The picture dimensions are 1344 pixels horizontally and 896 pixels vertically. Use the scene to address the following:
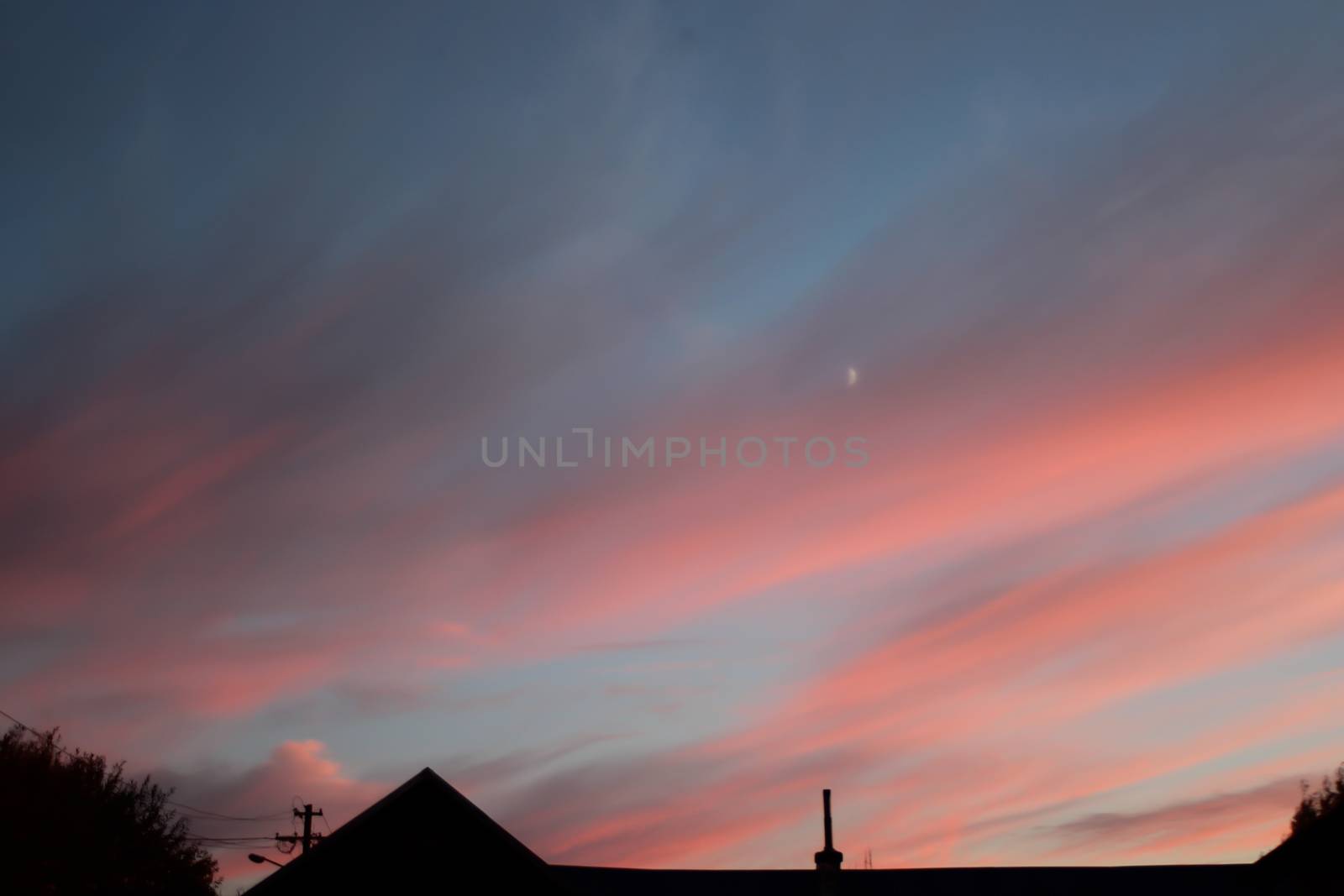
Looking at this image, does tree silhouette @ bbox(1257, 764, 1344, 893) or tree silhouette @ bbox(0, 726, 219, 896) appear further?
tree silhouette @ bbox(0, 726, 219, 896)

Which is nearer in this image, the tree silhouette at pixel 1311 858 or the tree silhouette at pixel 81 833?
→ the tree silhouette at pixel 1311 858

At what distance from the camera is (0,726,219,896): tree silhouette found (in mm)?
50531

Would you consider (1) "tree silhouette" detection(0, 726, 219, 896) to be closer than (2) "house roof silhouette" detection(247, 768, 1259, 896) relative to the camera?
No

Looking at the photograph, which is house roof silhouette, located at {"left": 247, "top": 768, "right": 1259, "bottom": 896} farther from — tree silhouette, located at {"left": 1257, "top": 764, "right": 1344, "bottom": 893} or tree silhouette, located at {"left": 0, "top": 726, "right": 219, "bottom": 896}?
tree silhouette, located at {"left": 0, "top": 726, "right": 219, "bottom": 896}

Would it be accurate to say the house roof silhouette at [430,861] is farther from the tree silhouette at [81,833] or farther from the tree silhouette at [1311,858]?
the tree silhouette at [81,833]

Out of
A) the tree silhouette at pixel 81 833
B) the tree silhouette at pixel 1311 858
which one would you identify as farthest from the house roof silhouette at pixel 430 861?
the tree silhouette at pixel 81 833

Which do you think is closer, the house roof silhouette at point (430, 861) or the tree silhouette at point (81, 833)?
the house roof silhouette at point (430, 861)

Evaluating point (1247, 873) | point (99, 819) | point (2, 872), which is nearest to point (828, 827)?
point (1247, 873)

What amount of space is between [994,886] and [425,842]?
1492 cm

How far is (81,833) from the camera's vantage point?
180 feet

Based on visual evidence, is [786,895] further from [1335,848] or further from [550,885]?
[1335,848]

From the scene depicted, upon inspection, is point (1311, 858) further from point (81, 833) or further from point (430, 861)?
point (81, 833)

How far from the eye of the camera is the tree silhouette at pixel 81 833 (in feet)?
166

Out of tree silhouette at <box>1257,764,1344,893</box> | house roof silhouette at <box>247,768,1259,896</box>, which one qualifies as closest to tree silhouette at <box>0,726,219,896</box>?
house roof silhouette at <box>247,768,1259,896</box>
